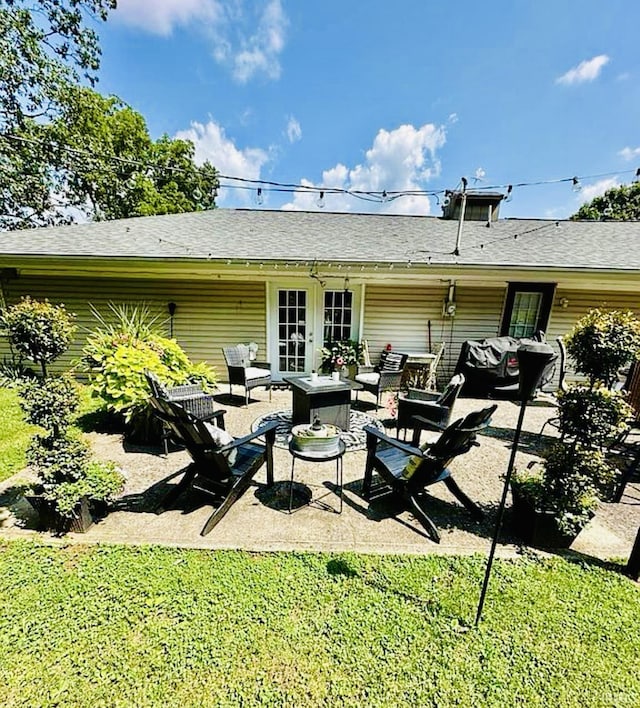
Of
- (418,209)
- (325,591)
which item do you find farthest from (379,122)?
(325,591)

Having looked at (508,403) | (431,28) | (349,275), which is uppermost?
(431,28)

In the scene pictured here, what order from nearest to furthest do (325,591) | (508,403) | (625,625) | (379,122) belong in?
(625,625)
(325,591)
(508,403)
(379,122)

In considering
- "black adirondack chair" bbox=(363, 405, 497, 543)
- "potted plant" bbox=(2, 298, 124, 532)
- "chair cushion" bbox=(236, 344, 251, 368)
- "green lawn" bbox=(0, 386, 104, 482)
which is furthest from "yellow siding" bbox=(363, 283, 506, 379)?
"potted plant" bbox=(2, 298, 124, 532)

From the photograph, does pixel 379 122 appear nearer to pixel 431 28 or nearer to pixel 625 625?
pixel 431 28

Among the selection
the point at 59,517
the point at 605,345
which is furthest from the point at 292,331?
the point at 605,345

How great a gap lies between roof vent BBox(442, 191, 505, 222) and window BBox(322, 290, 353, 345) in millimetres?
5256

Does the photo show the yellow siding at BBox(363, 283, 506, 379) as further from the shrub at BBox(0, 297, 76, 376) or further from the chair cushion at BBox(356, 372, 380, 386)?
the shrub at BBox(0, 297, 76, 376)

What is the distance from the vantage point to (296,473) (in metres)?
3.61

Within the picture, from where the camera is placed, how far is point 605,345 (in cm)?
256

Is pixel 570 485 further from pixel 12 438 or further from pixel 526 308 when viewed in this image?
pixel 12 438

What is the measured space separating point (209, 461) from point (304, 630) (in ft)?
4.65

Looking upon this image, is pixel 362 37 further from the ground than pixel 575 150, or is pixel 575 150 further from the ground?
pixel 362 37

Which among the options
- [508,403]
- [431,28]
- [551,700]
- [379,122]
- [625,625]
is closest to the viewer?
[551,700]

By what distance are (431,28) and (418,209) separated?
4.25m
